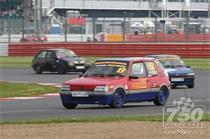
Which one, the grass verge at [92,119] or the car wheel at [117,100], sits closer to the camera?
the grass verge at [92,119]

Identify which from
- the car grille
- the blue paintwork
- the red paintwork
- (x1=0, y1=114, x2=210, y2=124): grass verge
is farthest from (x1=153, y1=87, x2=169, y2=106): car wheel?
the blue paintwork

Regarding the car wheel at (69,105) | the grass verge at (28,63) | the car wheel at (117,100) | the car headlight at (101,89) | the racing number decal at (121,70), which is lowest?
the grass verge at (28,63)

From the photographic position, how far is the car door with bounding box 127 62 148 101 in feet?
68.6

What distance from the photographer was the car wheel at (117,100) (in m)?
20.2

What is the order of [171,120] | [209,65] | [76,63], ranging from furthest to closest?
[209,65] → [76,63] → [171,120]

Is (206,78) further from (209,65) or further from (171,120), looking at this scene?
(171,120)

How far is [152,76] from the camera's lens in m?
21.6

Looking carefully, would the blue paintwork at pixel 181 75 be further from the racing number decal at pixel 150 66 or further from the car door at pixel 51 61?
the car door at pixel 51 61

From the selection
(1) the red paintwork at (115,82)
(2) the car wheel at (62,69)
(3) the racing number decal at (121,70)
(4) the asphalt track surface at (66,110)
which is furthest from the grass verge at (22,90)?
(2) the car wheel at (62,69)

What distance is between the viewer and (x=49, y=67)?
41438 mm

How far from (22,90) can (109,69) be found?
7.25m

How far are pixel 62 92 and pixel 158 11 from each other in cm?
9146

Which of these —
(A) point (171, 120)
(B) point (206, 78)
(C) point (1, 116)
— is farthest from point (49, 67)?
(A) point (171, 120)

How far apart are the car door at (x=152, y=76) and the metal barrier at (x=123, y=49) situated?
2852 cm
